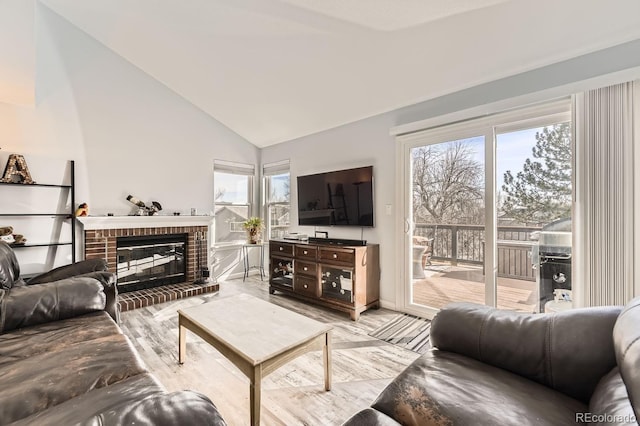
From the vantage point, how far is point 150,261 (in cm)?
397

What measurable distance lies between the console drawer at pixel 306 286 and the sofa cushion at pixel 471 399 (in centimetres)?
228

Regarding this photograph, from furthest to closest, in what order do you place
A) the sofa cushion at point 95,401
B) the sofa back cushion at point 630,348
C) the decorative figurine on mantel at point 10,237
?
the decorative figurine on mantel at point 10,237 → the sofa cushion at point 95,401 → the sofa back cushion at point 630,348

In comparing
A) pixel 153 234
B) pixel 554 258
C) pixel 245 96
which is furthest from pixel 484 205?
pixel 153 234

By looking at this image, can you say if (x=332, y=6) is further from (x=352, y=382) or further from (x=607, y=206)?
(x=352, y=382)

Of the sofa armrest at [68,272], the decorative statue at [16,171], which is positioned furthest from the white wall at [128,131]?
the sofa armrest at [68,272]

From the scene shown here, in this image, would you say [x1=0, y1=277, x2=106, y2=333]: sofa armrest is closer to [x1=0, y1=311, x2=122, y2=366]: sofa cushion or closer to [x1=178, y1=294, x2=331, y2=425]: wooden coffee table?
[x1=0, y1=311, x2=122, y2=366]: sofa cushion

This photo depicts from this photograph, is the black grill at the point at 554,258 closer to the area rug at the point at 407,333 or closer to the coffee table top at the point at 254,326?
the area rug at the point at 407,333

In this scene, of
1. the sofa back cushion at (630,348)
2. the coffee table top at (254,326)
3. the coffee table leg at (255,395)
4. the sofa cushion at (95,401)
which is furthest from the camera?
the coffee table top at (254,326)

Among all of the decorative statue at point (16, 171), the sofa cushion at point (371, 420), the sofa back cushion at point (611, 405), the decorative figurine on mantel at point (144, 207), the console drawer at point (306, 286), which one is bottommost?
the console drawer at point (306, 286)

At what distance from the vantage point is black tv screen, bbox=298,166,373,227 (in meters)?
3.44

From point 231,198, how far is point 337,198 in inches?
84.0

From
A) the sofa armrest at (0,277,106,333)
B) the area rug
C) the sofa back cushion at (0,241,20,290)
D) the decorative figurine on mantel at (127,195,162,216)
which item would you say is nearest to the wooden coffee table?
the sofa armrest at (0,277,106,333)

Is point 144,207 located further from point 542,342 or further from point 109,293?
point 542,342

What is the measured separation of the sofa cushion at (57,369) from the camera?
102cm
